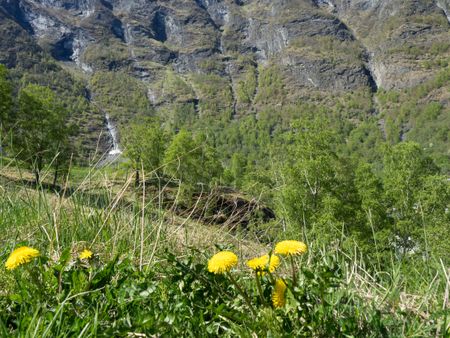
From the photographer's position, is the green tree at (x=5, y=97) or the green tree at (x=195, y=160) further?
the green tree at (x=195, y=160)

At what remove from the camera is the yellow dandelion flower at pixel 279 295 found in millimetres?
1628

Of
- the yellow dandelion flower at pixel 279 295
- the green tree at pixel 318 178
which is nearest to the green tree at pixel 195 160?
the green tree at pixel 318 178

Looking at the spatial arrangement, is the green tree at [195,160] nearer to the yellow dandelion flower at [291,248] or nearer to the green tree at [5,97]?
the green tree at [5,97]

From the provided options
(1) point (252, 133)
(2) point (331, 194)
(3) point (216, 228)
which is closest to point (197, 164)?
(2) point (331, 194)

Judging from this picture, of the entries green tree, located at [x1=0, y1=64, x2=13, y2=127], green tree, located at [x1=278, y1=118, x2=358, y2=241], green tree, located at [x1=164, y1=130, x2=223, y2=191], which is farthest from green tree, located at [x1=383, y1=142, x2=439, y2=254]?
green tree, located at [x1=0, y1=64, x2=13, y2=127]

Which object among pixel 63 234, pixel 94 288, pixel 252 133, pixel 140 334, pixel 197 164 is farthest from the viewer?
pixel 252 133

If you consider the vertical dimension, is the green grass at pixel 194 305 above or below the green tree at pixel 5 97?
above

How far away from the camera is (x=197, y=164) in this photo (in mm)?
41500

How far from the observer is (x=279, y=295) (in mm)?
1630

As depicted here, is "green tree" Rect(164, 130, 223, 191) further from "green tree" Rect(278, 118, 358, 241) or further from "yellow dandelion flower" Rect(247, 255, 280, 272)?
"yellow dandelion flower" Rect(247, 255, 280, 272)

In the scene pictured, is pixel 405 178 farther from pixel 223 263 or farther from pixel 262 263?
pixel 223 263

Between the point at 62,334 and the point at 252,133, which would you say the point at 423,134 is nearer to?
the point at 252,133

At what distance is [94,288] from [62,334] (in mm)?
423

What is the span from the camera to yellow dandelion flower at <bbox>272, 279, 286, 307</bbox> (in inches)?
64.1
